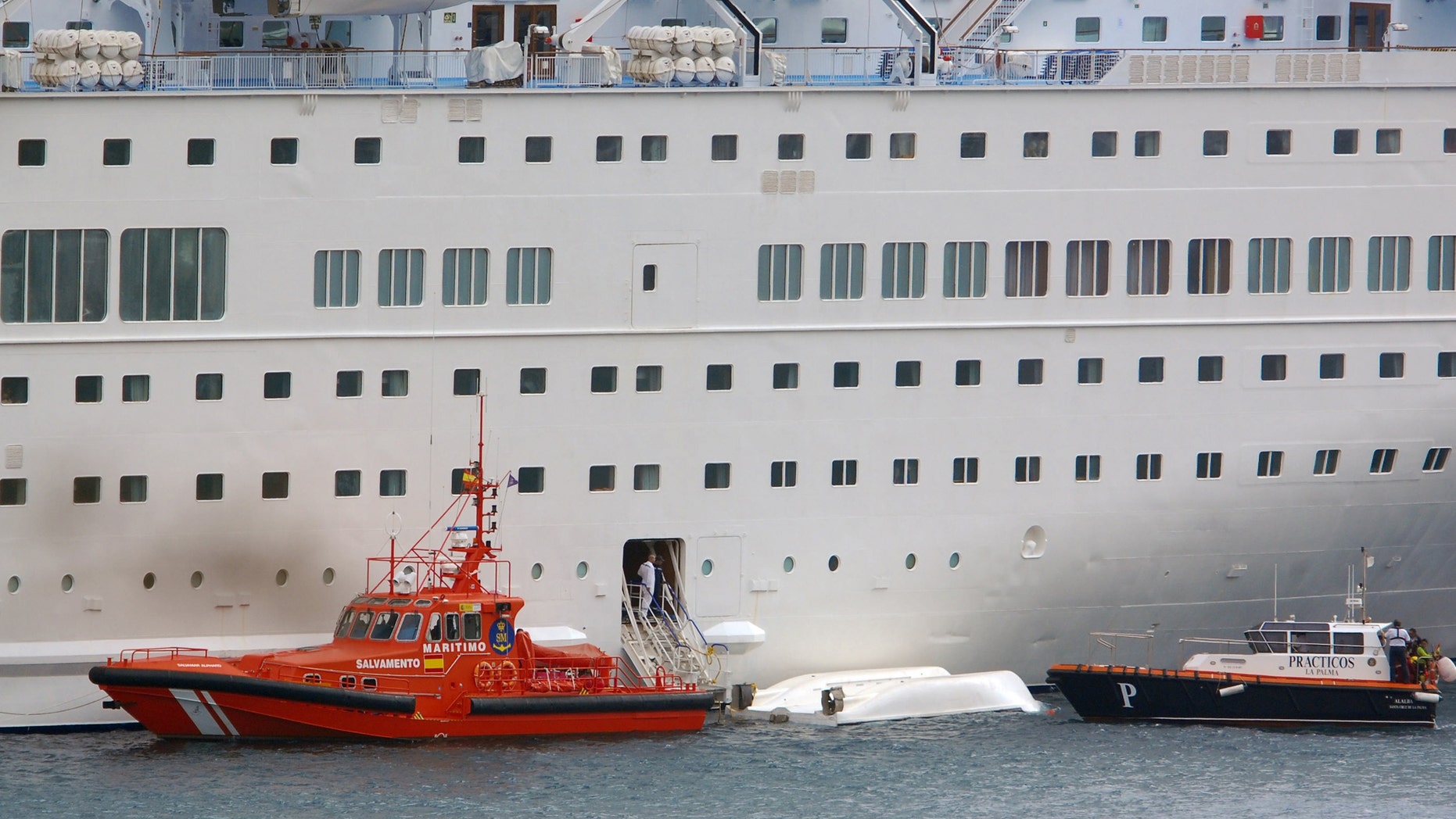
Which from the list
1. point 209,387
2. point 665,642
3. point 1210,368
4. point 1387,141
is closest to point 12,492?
point 209,387

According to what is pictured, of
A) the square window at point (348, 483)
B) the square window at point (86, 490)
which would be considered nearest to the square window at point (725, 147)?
the square window at point (348, 483)

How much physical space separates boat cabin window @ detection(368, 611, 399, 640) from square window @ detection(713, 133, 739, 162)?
608cm

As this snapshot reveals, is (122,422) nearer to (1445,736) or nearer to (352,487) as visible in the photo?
(352,487)

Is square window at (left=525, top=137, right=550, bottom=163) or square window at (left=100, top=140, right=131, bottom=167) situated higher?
square window at (left=525, top=137, right=550, bottom=163)

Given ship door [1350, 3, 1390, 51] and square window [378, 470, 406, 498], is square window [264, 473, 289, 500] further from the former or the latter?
ship door [1350, 3, 1390, 51]

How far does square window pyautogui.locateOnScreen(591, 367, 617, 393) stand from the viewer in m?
21.6

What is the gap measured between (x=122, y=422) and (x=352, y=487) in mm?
2446

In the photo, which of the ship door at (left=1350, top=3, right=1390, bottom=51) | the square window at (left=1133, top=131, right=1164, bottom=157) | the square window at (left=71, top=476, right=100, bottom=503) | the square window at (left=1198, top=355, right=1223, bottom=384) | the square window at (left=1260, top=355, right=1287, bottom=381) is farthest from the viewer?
the ship door at (left=1350, top=3, right=1390, bottom=51)

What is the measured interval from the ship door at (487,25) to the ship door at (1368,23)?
10766 millimetres

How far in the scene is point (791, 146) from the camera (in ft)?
72.4

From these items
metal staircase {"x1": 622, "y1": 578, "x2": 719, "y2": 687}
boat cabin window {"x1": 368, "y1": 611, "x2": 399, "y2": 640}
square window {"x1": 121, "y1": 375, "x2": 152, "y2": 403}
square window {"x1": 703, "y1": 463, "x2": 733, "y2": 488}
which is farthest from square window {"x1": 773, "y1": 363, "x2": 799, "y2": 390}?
square window {"x1": 121, "y1": 375, "x2": 152, "y2": 403}

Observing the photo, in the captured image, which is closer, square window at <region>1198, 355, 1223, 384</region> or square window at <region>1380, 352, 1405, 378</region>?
square window at <region>1198, 355, 1223, 384</region>

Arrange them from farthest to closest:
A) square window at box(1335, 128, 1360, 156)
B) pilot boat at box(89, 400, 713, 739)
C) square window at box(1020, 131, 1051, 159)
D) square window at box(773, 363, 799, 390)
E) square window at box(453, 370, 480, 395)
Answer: square window at box(1335, 128, 1360, 156) < square window at box(1020, 131, 1051, 159) < square window at box(773, 363, 799, 390) < square window at box(453, 370, 480, 395) < pilot boat at box(89, 400, 713, 739)

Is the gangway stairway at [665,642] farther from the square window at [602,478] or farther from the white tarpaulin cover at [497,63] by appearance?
the white tarpaulin cover at [497,63]
